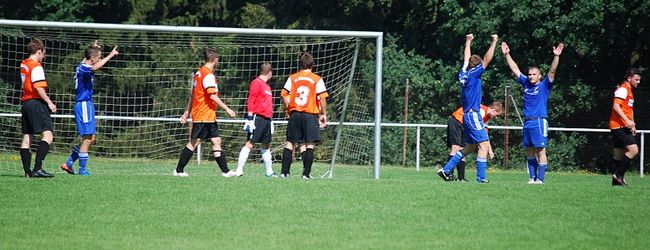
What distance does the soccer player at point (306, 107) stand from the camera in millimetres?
15766

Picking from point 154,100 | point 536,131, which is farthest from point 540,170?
point 154,100

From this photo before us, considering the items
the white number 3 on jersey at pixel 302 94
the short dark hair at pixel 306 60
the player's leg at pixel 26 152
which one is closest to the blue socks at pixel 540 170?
the white number 3 on jersey at pixel 302 94

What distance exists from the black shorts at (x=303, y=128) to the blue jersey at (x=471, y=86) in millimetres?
2136

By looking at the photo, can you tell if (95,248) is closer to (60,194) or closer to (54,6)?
(60,194)

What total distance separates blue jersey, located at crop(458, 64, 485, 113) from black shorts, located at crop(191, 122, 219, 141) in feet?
11.6

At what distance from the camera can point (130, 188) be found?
13.2 metres

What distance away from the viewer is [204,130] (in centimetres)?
1562

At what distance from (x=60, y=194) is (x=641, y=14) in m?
19.9

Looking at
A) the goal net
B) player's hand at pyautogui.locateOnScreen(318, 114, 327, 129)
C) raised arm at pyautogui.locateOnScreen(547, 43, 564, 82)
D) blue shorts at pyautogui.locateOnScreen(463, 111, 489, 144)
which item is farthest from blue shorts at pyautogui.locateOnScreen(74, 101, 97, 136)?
raised arm at pyautogui.locateOnScreen(547, 43, 564, 82)

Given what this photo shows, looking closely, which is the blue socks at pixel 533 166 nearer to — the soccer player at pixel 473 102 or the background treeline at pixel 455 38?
the soccer player at pixel 473 102

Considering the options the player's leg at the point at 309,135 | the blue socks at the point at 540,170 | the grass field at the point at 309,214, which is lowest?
the grass field at the point at 309,214

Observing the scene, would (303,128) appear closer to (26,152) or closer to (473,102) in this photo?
(473,102)

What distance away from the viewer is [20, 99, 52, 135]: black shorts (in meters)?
14.3

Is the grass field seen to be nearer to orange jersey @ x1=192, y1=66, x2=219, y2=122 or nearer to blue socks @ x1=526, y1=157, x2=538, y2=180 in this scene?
orange jersey @ x1=192, y1=66, x2=219, y2=122
